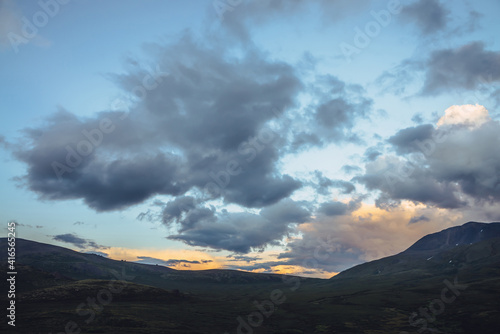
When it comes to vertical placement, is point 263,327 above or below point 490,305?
below

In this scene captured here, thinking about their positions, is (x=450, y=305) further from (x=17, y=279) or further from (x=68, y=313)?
(x=17, y=279)

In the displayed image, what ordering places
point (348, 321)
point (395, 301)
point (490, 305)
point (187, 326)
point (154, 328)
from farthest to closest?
point (395, 301) → point (490, 305) → point (348, 321) → point (187, 326) → point (154, 328)

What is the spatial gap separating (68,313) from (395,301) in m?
164

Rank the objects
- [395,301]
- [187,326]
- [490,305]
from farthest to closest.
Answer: [395,301], [490,305], [187,326]

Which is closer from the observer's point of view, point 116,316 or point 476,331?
point 476,331

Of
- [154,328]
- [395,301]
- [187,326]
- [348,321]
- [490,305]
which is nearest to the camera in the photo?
[154,328]

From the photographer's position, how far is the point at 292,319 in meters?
141

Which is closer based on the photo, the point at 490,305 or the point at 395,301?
the point at 490,305

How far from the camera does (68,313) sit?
401ft

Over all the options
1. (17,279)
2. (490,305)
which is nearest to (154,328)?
(17,279)

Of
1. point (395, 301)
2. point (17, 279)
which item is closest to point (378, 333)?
point (395, 301)

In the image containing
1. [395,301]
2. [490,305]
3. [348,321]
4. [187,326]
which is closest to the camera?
[187,326]

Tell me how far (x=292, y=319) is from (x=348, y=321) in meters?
22.8

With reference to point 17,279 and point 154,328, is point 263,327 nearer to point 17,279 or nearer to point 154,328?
point 154,328
